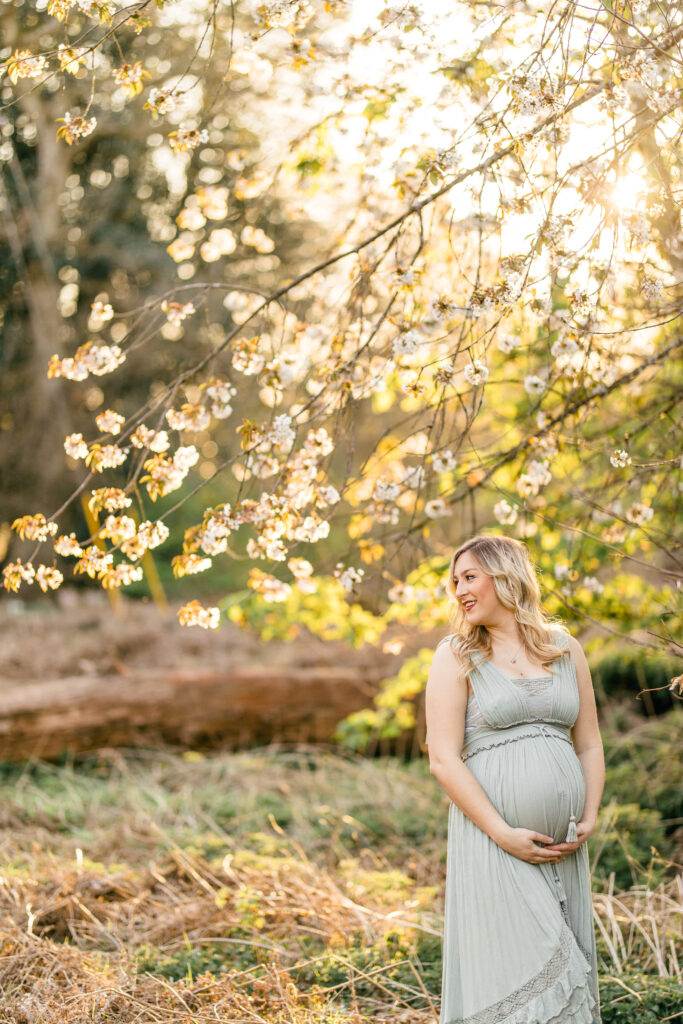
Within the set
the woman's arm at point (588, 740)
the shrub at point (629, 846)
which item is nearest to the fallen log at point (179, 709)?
the shrub at point (629, 846)

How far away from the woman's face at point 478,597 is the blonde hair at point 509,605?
0.8 inches

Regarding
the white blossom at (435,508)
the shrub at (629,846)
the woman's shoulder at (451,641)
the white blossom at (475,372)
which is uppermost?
the white blossom at (475,372)

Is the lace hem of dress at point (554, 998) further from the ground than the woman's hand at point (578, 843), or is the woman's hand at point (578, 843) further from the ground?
the woman's hand at point (578, 843)

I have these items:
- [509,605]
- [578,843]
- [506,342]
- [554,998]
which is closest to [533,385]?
[506,342]

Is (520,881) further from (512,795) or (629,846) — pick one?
(629,846)

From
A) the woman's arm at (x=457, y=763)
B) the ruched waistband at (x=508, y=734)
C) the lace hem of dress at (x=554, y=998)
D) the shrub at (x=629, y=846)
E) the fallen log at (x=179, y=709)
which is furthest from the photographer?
the fallen log at (x=179, y=709)

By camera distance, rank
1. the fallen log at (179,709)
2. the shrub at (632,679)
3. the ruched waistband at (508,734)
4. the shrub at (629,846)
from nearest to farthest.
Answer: the ruched waistband at (508,734)
the shrub at (629,846)
the shrub at (632,679)
the fallen log at (179,709)

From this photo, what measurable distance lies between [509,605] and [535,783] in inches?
22.4

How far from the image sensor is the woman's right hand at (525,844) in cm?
268

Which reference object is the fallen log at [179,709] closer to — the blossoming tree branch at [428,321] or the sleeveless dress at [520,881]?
the blossoming tree branch at [428,321]

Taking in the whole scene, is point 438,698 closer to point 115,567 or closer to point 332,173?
point 115,567

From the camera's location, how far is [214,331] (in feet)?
47.6

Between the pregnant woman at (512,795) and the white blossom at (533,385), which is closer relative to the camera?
the pregnant woman at (512,795)

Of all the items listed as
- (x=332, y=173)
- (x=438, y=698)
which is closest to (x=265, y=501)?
(x=438, y=698)
